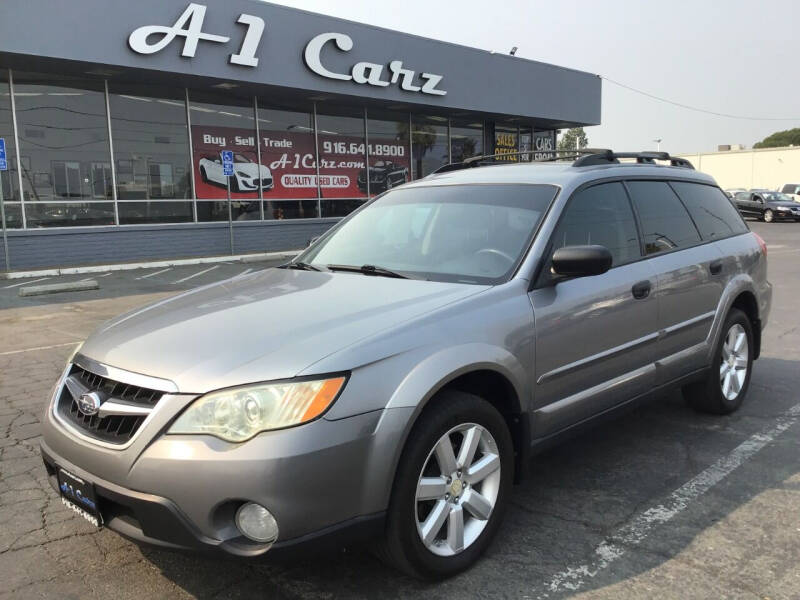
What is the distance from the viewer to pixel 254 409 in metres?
2.27

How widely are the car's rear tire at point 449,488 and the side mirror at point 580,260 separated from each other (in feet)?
2.53

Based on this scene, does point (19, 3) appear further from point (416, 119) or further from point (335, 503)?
point (335, 503)

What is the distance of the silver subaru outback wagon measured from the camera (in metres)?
2.26

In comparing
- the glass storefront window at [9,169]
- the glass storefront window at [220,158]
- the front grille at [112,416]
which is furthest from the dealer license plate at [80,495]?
the glass storefront window at [220,158]

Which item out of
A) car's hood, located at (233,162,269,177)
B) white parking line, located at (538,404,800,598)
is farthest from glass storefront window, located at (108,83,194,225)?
white parking line, located at (538,404,800,598)

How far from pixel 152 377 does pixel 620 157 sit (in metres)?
3.23

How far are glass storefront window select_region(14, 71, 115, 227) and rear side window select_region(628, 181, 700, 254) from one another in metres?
14.4

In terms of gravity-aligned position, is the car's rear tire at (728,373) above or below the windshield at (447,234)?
below

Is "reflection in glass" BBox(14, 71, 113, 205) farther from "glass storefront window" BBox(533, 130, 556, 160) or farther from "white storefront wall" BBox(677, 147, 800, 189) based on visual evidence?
"white storefront wall" BBox(677, 147, 800, 189)

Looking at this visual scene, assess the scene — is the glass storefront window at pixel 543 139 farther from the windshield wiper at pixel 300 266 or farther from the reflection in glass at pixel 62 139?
the windshield wiper at pixel 300 266

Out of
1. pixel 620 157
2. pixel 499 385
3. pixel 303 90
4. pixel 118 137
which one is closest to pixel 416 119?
pixel 303 90

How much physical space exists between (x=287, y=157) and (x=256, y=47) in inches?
150

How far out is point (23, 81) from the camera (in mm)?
14422

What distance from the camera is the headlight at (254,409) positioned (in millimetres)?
2252
